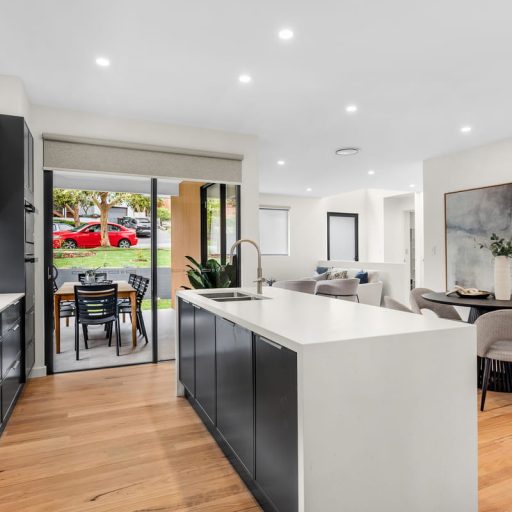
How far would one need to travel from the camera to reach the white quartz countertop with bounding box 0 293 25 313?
2463 millimetres

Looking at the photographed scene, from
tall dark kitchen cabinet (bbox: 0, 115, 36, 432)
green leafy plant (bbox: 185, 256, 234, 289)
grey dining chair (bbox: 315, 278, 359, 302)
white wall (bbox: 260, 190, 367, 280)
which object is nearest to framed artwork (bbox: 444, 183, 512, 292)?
grey dining chair (bbox: 315, 278, 359, 302)

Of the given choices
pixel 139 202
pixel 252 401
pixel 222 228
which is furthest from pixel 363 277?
pixel 252 401

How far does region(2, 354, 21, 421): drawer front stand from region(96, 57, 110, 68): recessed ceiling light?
7.43ft

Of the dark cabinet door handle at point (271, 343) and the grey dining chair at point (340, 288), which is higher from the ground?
the dark cabinet door handle at point (271, 343)

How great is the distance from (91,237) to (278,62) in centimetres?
249

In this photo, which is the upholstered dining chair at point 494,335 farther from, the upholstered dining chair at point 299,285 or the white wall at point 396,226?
the white wall at point 396,226

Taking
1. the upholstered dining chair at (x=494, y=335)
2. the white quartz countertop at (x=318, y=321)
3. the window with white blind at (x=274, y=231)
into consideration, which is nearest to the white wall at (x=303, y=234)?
the window with white blind at (x=274, y=231)

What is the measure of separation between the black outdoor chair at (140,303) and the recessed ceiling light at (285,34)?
283 centimetres

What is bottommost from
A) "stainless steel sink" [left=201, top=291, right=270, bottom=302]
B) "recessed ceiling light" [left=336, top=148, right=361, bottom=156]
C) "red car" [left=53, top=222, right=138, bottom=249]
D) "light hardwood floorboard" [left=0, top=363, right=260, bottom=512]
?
"light hardwood floorboard" [left=0, top=363, right=260, bottom=512]

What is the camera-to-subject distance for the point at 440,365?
1.51 m

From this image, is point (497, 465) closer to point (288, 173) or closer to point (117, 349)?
point (117, 349)

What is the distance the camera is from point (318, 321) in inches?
67.8

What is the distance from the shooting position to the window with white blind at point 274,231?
9.48 meters

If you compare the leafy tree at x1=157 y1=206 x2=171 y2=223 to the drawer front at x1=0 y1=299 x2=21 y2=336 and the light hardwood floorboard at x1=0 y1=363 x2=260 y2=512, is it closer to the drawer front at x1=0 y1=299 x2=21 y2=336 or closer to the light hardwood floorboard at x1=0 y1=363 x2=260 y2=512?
the drawer front at x1=0 y1=299 x2=21 y2=336
